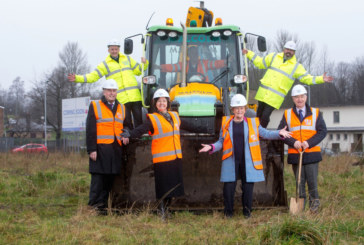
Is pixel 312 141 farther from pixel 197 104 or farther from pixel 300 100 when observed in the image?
pixel 197 104

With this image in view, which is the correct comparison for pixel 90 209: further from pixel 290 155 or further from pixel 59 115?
pixel 59 115

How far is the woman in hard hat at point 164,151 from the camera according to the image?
5.79 metres

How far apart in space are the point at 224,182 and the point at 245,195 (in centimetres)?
30

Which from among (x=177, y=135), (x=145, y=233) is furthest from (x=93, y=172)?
(x=145, y=233)

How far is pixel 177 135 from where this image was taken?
231 inches

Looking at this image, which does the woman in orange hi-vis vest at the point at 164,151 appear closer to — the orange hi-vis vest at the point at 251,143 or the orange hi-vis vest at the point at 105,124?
the orange hi-vis vest at the point at 105,124

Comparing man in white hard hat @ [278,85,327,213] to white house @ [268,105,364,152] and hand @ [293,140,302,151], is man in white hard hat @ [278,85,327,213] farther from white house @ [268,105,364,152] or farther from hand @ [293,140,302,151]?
white house @ [268,105,364,152]

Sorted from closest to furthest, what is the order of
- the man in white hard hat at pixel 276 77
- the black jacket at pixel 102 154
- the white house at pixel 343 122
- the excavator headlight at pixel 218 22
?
the black jacket at pixel 102 154 → the man in white hard hat at pixel 276 77 → the excavator headlight at pixel 218 22 → the white house at pixel 343 122

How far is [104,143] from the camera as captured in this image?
620cm

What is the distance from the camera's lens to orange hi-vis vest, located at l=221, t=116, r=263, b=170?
229 inches

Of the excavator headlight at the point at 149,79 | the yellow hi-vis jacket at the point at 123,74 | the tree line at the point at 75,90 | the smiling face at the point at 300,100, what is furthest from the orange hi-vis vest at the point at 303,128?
the tree line at the point at 75,90

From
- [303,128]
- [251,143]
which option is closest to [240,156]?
[251,143]

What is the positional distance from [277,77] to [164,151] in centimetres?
301

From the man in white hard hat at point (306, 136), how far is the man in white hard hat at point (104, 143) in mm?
2199
